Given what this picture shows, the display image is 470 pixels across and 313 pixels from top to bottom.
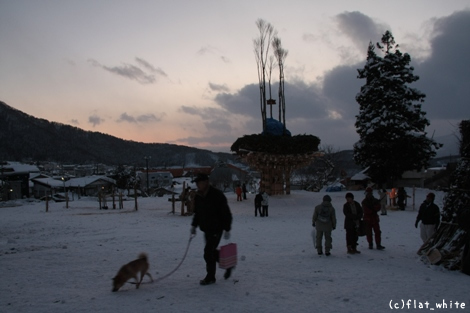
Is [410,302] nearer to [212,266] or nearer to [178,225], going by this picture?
[212,266]

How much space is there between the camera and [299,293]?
5.50m

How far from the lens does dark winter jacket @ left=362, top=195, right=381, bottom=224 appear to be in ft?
29.9

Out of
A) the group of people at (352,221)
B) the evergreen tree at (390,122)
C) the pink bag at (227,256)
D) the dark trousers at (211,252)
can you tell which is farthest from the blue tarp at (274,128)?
the dark trousers at (211,252)

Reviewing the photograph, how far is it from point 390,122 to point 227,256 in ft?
88.1

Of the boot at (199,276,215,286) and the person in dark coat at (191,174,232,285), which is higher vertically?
the person in dark coat at (191,174,232,285)

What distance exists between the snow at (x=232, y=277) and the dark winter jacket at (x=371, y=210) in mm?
791

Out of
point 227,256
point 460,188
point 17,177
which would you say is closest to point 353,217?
point 460,188

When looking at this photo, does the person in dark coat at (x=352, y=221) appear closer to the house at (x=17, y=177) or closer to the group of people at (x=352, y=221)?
the group of people at (x=352, y=221)

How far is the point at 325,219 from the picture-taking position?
333 inches

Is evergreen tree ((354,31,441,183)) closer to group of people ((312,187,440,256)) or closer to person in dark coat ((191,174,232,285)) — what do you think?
group of people ((312,187,440,256))

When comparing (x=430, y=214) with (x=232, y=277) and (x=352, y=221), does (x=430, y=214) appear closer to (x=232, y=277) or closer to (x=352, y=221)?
(x=352, y=221)

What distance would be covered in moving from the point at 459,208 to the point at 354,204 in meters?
2.17

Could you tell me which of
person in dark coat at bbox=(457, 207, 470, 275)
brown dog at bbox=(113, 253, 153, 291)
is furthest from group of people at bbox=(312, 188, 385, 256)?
brown dog at bbox=(113, 253, 153, 291)

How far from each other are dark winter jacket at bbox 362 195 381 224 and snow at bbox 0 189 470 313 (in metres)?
0.79
